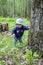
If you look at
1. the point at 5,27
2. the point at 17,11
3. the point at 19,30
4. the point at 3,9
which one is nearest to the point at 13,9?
the point at 17,11

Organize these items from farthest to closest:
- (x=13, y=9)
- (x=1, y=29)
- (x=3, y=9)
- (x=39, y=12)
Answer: (x=13, y=9) → (x=3, y=9) → (x=1, y=29) → (x=39, y=12)

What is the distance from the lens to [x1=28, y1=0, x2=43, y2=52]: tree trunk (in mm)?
7008

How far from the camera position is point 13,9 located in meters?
43.9

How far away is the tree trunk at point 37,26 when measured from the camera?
7008mm

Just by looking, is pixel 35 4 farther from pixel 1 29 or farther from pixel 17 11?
pixel 17 11

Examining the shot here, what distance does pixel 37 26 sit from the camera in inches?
280

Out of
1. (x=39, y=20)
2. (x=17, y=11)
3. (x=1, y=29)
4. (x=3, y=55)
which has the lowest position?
(x=17, y=11)

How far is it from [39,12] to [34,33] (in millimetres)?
688

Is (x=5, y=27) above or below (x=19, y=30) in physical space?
below

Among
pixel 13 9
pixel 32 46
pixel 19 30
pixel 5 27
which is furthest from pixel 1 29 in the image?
pixel 13 9

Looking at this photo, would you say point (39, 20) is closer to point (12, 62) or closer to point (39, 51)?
point (39, 51)

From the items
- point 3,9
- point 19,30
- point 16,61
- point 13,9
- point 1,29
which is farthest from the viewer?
point 13,9

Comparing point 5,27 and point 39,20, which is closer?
point 39,20

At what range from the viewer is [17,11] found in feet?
146
